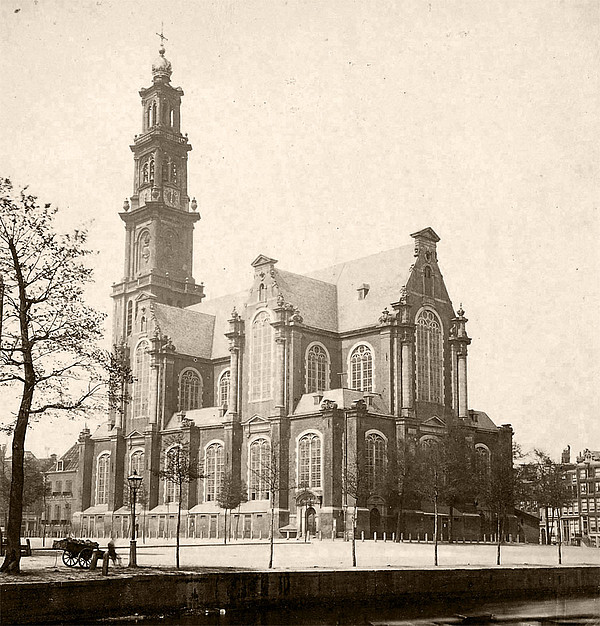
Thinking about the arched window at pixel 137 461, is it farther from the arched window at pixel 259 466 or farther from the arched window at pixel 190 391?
the arched window at pixel 259 466

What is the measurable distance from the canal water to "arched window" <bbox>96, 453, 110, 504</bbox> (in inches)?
2056

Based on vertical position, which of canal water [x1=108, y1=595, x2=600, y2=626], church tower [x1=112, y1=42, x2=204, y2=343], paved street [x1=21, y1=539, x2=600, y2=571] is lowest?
canal water [x1=108, y1=595, x2=600, y2=626]

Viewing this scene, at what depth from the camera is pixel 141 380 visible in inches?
3169

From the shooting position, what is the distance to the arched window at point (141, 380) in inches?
3127

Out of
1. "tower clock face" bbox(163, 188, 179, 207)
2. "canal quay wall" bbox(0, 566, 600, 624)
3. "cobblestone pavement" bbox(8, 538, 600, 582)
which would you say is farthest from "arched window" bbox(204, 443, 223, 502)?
"canal quay wall" bbox(0, 566, 600, 624)

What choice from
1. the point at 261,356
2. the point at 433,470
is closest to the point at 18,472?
the point at 433,470

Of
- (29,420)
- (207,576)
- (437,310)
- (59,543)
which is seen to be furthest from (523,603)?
(437,310)

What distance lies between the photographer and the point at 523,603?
33.2m

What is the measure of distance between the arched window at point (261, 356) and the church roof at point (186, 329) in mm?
11011

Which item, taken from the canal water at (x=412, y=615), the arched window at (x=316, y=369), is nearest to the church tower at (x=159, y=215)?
the arched window at (x=316, y=369)

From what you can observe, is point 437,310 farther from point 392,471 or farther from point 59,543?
point 59,543

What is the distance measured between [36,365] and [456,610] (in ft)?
52.1

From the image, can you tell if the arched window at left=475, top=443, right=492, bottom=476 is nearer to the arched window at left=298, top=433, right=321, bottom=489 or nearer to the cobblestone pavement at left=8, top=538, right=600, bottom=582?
the arched window at left=298, top=433, right=321, bottom=489

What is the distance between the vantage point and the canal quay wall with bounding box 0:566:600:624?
24109 mm
